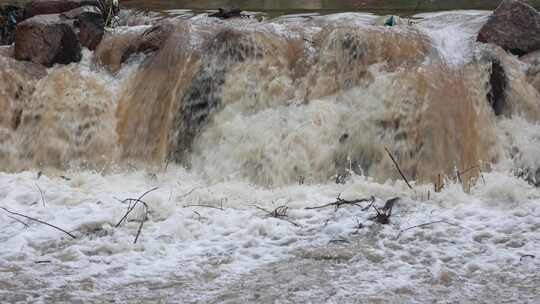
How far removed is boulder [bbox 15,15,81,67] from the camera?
782cm

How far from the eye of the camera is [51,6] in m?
9.45

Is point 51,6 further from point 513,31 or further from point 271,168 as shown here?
point 513,31

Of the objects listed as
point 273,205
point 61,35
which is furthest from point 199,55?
point 273,205

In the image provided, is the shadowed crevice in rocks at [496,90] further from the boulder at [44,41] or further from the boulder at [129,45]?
the boulder at [44,41]

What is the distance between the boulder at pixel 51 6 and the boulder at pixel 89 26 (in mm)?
972

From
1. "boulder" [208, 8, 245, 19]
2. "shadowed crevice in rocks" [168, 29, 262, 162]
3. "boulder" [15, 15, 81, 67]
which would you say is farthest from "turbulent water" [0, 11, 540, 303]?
"boulder" [208, 8, 245, 19]

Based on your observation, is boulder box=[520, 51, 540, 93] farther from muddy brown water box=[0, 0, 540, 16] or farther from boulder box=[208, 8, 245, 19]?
boulder box=[208, 8, 245, 19]

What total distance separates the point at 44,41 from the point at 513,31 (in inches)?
216

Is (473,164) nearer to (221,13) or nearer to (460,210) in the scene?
(460,210)

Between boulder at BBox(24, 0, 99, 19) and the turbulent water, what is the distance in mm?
1314

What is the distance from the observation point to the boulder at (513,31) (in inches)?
303

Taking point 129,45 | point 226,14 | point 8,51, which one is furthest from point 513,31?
point 8,51

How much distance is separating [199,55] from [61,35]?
5.73 ft

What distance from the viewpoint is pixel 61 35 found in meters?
7.85
